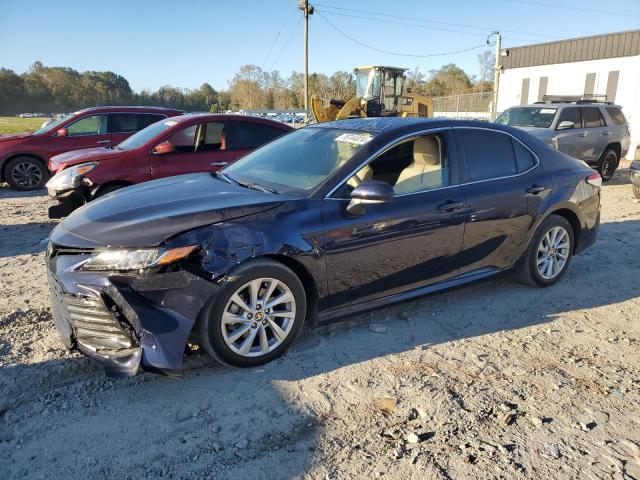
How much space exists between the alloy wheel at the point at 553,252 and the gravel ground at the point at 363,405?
1.89 feet

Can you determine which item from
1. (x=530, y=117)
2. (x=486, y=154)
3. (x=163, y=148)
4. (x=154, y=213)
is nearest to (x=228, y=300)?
(x=154, y=213)

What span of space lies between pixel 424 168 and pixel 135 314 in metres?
2.55

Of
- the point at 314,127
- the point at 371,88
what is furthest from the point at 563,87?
the point at 314,127

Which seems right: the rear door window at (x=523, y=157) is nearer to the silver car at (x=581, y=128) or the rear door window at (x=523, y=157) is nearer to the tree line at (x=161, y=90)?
the silver car at (x=581, y=128)

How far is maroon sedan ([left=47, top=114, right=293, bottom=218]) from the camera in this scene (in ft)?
21.9

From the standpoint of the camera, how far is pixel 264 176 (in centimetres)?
417

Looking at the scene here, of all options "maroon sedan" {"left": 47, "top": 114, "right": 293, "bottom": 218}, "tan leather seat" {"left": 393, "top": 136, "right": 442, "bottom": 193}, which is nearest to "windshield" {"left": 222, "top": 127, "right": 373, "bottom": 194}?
"tan leather seat" {"left": 393, "top": 136, "right": 442, "bottom": 193}

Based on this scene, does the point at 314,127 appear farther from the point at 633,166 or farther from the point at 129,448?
the point at 633,166

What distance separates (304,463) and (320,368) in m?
0.93

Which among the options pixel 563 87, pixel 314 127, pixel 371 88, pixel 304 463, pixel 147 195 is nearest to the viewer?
pixel 304 463

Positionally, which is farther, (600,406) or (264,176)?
(264,176)

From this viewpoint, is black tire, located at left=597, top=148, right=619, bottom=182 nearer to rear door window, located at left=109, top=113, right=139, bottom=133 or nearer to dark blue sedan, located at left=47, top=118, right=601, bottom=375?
dark blue sedan, located at left=47, top=118, right=601, bottom=375

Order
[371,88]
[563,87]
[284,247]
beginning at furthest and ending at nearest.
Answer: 1. [563,87]
2. [371,88]
3. [284,247]

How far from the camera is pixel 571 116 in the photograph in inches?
441
